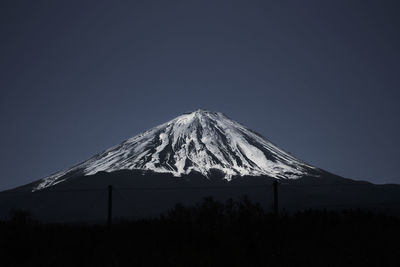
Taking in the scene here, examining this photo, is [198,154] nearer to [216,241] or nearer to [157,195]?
[157,195]

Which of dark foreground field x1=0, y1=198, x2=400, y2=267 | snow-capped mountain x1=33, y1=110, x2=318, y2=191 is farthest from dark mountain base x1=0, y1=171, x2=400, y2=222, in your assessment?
dark foreground field x1=0, y1=198, x2=400, y2=267

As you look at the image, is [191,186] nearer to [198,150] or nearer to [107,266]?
[198,150]

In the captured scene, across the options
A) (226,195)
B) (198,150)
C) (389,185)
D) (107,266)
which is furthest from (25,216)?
(389,185)

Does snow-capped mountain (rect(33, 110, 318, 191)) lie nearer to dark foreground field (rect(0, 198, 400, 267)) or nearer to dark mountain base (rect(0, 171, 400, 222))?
dark mountain base (rect(0, 171, 400, 222))

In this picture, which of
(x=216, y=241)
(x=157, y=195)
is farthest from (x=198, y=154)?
(x=216, y=241)

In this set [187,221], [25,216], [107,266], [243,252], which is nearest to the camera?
[107,266]

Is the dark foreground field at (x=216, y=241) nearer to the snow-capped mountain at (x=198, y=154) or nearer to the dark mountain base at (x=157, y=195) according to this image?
the dark mountain base at (x=157, y=195)

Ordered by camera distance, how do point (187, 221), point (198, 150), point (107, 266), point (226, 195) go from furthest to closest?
point (198, 150)
point (226, 195)
point (187, 221)
point (107, 266)

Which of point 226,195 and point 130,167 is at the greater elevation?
point 130,167
